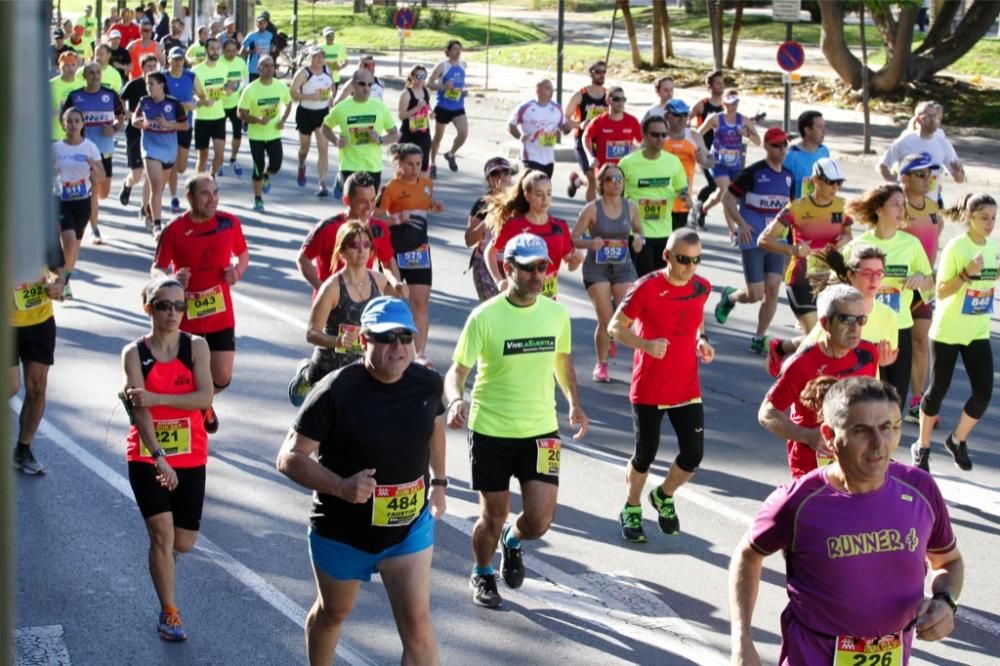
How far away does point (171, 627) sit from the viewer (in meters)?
7.74

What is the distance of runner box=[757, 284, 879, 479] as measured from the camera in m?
7.48

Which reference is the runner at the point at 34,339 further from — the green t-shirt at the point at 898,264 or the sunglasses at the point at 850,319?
the green t-shirt at the point at 898,264

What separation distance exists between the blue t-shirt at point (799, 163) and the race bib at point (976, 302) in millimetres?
3603

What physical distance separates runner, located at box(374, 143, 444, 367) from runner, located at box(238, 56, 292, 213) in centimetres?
786

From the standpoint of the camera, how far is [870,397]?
208 inches

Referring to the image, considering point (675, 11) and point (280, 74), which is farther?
point (675, 11)

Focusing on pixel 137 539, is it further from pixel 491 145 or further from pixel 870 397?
pixel 491 145

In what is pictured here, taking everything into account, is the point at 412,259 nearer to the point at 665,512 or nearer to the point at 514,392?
the point at 665,512

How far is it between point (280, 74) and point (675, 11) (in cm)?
2577

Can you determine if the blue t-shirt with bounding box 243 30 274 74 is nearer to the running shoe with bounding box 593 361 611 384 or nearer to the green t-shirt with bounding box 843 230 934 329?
the running shoe with bounding box 593 361 611 384

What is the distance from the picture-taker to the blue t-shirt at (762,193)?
1362 cm

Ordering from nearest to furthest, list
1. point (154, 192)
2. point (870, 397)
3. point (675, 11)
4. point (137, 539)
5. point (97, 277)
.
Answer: point (870, 397)
point (137, 539)
point (97, 277)
point (154, 192)
point (675, 11)

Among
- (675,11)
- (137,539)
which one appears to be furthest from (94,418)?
(675,11)

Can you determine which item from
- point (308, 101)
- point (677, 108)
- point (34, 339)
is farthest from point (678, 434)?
point (308, 101)
